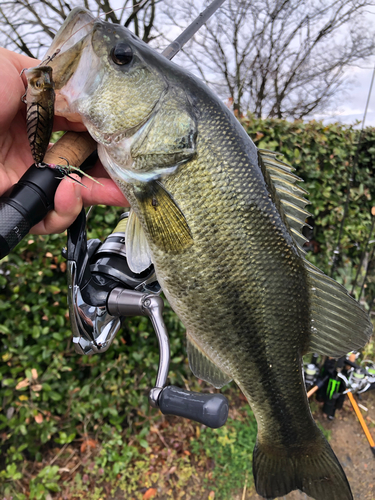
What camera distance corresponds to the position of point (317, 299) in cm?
135

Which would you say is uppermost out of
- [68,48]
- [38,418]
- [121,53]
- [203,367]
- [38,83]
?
[121,53]

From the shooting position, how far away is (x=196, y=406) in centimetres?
108

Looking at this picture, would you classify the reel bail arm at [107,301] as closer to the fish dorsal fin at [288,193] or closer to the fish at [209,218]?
the fish at [209,218]

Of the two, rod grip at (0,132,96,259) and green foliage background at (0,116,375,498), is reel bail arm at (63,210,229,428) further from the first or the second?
green foliage background at (0,116,375,498)

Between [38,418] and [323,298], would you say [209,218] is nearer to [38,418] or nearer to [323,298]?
[323,298]

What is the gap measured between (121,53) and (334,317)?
133 cm

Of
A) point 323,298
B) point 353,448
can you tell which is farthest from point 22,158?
point 353,448

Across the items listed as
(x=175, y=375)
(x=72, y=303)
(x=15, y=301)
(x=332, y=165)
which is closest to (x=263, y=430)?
(x=72, y=303)

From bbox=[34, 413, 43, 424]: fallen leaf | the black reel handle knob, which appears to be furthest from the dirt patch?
the black reel handle knob

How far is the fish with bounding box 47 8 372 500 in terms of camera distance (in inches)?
43.3

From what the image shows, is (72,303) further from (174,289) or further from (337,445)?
(337,445)

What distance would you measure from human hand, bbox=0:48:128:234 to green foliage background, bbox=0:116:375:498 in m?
0.99

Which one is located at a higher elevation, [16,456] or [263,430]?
[263,430]

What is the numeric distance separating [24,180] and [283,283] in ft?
3.44
